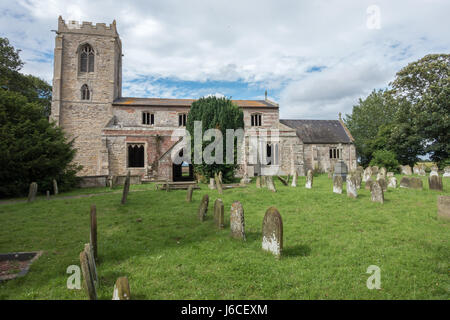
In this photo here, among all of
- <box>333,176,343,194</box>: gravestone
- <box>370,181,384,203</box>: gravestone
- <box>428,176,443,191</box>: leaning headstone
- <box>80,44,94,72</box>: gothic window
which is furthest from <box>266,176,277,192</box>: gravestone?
<box>80,44,94,72</box>: gothic window

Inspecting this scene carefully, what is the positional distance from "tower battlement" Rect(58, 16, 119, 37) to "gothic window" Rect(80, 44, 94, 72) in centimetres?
159

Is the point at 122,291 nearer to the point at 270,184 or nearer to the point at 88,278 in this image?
the point at 88,278

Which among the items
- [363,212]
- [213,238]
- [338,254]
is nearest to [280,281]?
[338,254]

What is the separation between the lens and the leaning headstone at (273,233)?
14.9 feet

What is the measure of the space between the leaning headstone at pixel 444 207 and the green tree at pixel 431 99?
73.9 feet

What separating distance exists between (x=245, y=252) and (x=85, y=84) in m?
27.2

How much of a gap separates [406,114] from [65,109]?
36707 millimetres

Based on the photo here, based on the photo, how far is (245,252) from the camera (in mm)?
4789

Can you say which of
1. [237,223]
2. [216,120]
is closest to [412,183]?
[237,223]

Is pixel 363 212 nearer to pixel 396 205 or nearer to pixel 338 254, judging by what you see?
pixel 396 205

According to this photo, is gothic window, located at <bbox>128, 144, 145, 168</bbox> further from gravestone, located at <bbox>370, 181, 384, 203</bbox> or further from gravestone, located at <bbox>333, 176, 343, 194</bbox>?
gravestone, located at <bbox>370, 181, 384, 203</bbox>

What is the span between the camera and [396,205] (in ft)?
27.3

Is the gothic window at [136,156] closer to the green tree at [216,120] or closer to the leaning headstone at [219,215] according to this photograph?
the green tree at [216,120]

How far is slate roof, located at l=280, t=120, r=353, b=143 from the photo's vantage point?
30.3m
